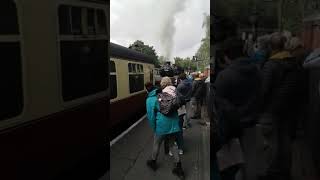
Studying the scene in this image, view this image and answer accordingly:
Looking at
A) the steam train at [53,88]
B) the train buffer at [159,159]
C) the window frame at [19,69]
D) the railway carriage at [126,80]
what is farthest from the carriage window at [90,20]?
the train buffer at [159,159]

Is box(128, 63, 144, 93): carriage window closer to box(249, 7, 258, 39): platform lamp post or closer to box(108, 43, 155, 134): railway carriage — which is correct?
box(108, 43, 155, 134): railway carriage

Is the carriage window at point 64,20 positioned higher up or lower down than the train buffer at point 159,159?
higher up

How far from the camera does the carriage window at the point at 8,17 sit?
4.33 ft

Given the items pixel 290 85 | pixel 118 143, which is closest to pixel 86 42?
pixel 118 143

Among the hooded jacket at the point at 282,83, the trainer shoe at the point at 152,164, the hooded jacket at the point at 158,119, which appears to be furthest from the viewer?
the hooded jacket at the point at 158,119

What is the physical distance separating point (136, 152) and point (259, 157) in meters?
0.47

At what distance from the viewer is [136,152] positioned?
1.73 metres

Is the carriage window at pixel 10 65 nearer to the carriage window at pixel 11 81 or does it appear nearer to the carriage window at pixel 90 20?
the carriage window at pixel 11 81

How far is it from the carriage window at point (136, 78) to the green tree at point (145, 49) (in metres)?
0.32

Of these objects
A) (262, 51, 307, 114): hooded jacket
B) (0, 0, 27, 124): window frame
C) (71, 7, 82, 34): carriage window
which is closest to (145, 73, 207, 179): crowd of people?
(262, 51, 307, 114): hooded jacket

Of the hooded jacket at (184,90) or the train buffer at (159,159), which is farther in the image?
the hooded jacket at (184,90)

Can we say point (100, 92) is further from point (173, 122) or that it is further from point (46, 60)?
point (173, 122)

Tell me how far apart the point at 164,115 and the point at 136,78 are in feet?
0.68

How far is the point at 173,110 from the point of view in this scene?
200 centimetres
